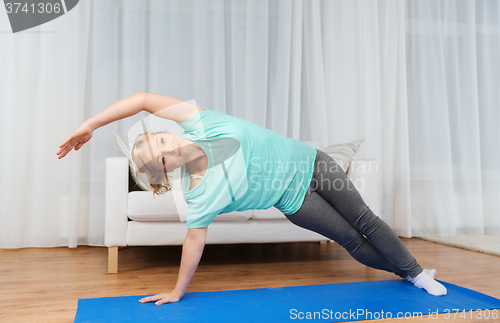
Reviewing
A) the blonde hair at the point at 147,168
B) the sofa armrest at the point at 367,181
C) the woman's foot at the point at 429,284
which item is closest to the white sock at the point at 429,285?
the woman's foot at the point at 429,284

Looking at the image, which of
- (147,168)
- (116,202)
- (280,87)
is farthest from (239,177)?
(280,87)

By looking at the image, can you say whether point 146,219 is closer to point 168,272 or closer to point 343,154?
point 168,272

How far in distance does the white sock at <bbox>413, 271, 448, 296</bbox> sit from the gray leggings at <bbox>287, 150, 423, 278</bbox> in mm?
55

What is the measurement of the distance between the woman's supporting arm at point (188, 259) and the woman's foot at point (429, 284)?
0.93 m

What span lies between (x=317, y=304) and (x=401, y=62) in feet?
7.98

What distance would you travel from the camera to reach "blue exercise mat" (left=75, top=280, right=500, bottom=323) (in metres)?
1.31

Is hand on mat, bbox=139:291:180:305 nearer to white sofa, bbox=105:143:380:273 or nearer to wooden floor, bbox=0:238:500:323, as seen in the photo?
wooden floor, bbox=0:238:500:323

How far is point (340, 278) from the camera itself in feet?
6.20

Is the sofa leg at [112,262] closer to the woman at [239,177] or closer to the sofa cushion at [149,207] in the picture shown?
the sofa cushion at [149,207]

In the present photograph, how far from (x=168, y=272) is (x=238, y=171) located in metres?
0.86

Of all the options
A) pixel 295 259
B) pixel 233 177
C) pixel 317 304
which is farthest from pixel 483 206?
pixel 233 177

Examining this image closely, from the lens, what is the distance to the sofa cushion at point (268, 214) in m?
2.11

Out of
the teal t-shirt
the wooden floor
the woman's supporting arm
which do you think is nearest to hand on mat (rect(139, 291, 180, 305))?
the woman's supporting arm

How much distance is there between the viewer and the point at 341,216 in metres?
1.63
